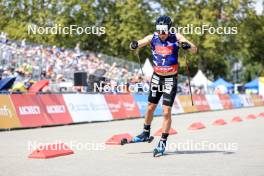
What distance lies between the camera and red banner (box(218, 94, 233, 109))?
132 ft

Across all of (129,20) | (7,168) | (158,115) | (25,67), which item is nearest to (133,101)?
(158,115)

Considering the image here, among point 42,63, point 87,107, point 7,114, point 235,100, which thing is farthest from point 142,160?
point 235,100

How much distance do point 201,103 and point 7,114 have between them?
806 inches

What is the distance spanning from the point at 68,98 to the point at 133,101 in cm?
580

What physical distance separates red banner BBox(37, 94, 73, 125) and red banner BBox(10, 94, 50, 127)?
27 cm

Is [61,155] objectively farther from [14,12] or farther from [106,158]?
[14,12]

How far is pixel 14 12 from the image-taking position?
199 ft

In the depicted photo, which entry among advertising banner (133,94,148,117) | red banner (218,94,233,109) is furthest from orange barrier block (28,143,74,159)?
red banner (218,94,233,109)

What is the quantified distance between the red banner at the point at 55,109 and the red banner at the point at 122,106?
11.0 ft

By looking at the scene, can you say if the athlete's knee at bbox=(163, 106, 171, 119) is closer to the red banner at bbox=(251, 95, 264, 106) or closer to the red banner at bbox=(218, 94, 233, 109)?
the red banner at bbox=(218, 94, 233, 109)

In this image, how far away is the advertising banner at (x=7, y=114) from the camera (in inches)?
644

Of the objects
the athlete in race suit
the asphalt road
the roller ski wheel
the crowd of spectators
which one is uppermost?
the crowd of spectators

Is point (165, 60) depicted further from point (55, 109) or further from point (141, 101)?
point (141, 101)

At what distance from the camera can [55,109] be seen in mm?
19172
